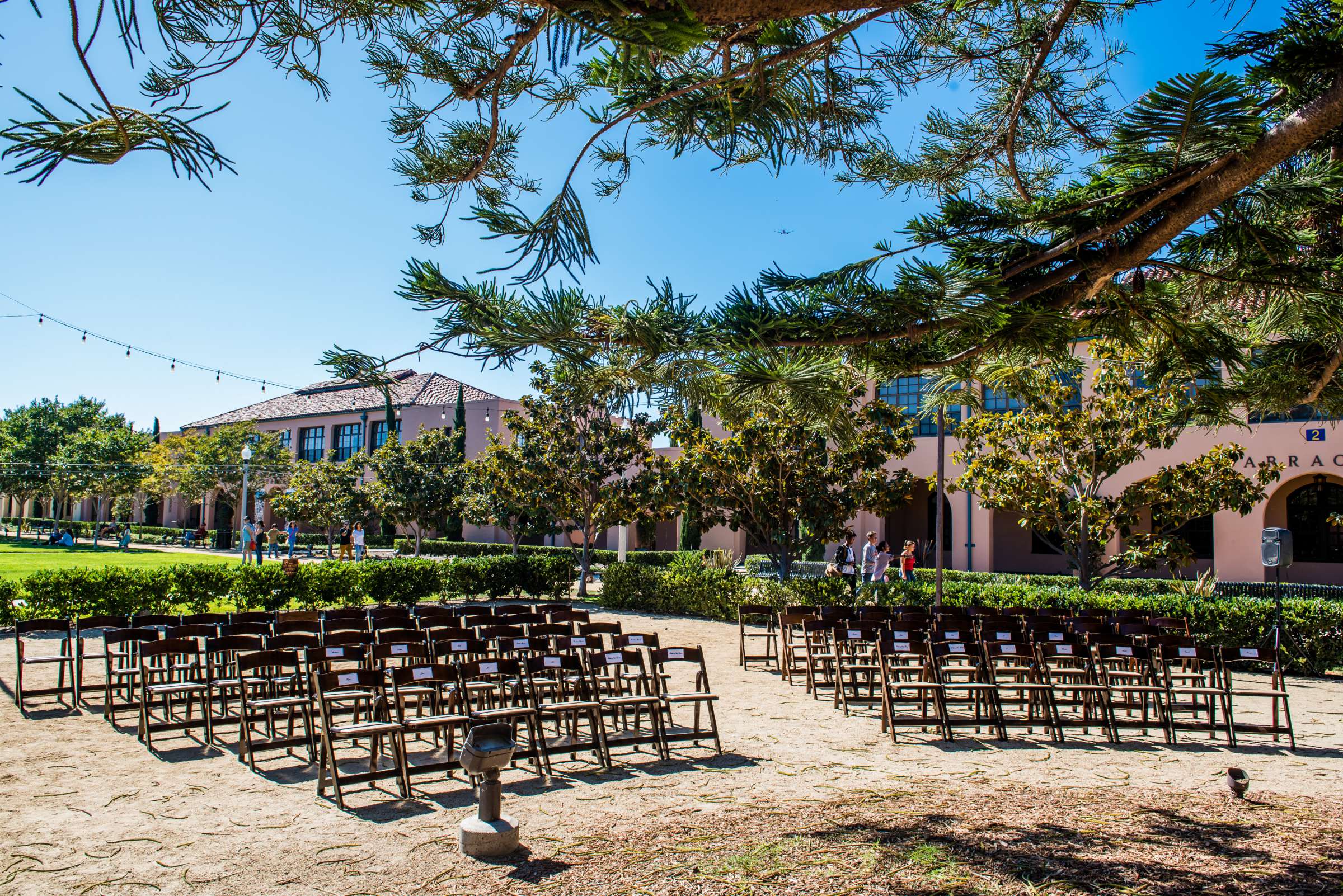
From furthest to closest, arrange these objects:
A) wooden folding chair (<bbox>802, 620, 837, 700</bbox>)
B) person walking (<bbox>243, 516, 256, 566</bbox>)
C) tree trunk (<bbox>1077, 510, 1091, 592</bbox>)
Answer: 1. person walking (<bbox>243, 516, 256, 566</bbox>)
2. tree trunk (<bbox>1077, 510, 1091, 592</bbox>)
3. wooden folding chair (<bbox>802, 620, 837, 700</bbox>)

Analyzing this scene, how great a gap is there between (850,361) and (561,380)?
1.08m

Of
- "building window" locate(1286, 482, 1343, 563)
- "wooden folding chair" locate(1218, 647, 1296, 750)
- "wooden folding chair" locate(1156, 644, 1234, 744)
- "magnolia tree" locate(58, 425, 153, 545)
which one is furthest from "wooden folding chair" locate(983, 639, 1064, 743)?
"magnolia tree" locate(58, 425, 153, 545)

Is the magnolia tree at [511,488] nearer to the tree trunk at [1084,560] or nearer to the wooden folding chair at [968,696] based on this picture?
the tree trunk at [1084,560]

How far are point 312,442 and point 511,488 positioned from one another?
3811cm

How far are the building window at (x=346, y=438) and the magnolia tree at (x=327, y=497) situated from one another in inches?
478

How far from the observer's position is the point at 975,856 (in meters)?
4.68

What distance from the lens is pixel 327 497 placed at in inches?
1539

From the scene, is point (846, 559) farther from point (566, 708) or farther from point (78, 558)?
point (78, 558)

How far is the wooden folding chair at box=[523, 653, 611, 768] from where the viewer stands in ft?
23.0

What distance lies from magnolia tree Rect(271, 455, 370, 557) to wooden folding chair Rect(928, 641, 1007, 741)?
32.4 metres

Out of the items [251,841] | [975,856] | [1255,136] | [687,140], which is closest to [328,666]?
[251,841]

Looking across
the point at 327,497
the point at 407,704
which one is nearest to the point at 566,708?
the point at 407,704

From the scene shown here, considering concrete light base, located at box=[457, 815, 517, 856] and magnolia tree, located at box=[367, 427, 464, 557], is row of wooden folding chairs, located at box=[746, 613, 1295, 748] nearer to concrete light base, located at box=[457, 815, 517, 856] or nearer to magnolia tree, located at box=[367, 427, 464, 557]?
concrete light base, located at box=[457, 815, 517, 856]

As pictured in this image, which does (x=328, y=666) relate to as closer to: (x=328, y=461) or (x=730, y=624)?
(x=730, y=624)
